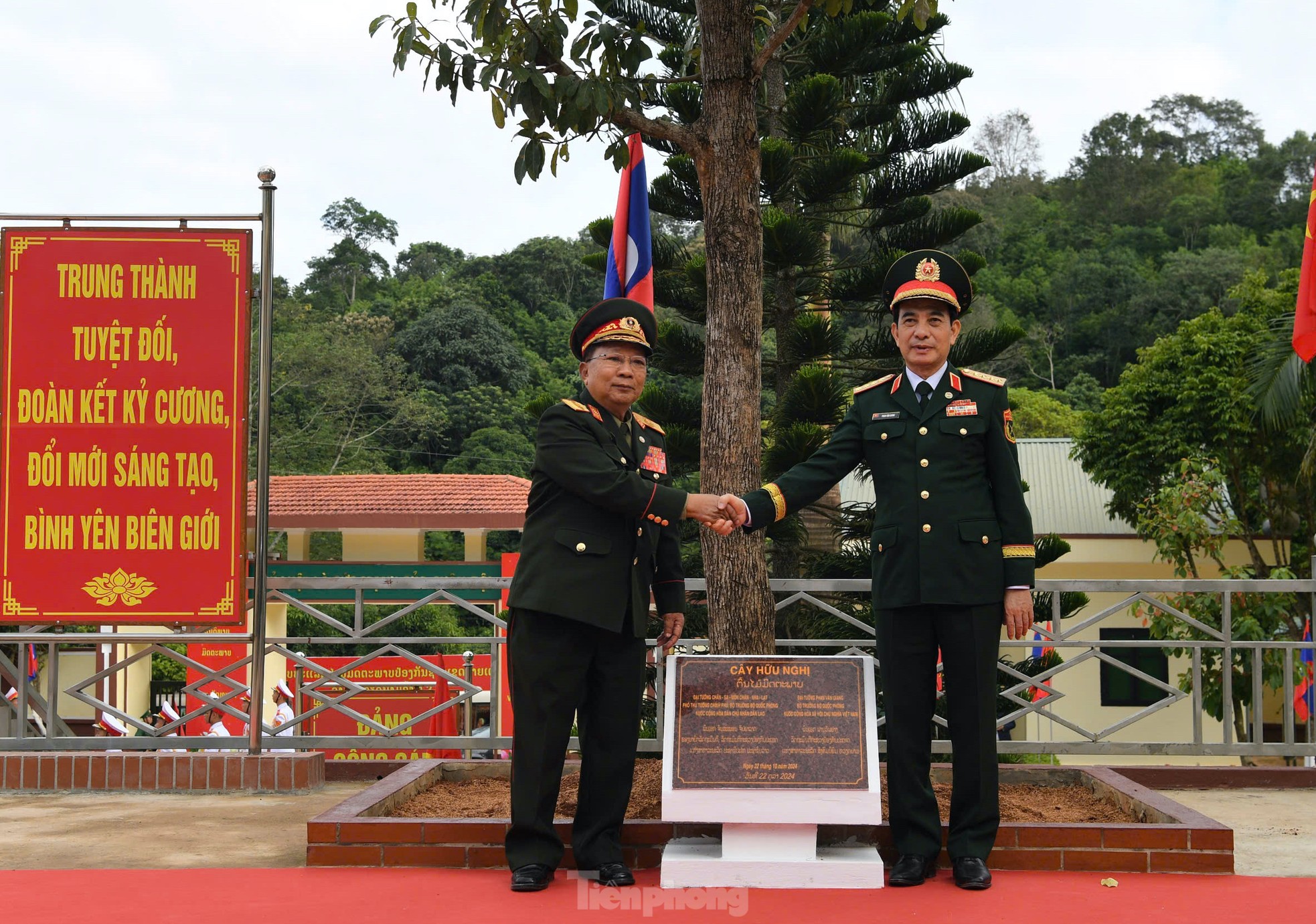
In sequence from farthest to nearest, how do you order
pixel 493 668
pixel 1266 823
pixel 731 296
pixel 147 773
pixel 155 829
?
pixel 493 668
pixel 147 773
pixel 731 296
pixel 1266 823
pixel 155 829

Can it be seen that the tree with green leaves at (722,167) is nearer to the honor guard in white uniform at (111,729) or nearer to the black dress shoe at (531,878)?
the black dress shoe at (531,878)

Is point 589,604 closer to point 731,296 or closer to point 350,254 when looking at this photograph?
point 731,296

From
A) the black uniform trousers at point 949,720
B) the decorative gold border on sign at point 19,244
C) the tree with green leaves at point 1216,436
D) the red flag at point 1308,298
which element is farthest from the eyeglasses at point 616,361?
the tree with green leaves at point 1216,436

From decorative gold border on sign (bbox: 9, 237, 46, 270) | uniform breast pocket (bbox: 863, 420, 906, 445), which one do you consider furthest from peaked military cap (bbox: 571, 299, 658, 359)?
decorative gold border on sign (bbox: 9, 237, 46, 270)

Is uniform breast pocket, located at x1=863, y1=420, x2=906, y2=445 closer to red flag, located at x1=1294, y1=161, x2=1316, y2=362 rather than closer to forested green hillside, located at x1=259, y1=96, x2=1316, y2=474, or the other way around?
red flag, located at x1=1294, y1=161, x2=1316, y2=362

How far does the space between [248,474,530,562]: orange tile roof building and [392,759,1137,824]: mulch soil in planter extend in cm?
1398

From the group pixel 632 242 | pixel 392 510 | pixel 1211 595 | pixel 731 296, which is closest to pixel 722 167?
pixel 731 296

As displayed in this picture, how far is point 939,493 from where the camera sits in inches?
Result: 126

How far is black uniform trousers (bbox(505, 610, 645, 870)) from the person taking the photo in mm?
3092

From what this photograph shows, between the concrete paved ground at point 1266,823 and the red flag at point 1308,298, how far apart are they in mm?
1968

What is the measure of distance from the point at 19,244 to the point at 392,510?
46.5 ft

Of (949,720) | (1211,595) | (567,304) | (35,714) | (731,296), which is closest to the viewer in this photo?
(949,720)

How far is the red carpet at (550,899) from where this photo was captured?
270 centimetres

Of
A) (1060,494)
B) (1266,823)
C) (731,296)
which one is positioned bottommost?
(1266,823)
